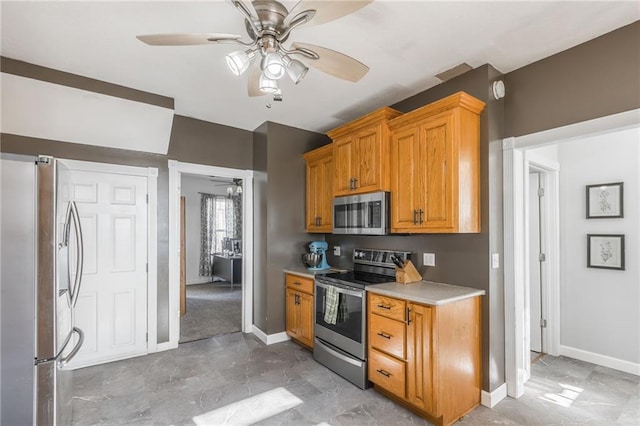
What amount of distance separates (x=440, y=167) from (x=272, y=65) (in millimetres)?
1551

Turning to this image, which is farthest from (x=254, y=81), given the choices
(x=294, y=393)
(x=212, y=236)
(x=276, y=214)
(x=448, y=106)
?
(x=212, y=236)

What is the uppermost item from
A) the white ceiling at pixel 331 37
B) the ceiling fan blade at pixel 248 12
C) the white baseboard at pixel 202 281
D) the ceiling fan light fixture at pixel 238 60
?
the white ceiling at pixel 331 37

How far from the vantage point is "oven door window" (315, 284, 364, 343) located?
283 cm

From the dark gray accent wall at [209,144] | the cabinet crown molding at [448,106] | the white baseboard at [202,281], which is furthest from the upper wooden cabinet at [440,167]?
the white baseboard at [202,281]

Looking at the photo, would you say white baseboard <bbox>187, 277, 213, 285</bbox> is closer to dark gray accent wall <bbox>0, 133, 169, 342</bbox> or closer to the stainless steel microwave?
dark gray accent wall <bbox>0, 133, 169, 342</bbox>

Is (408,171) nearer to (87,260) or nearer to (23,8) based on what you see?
(23,8)

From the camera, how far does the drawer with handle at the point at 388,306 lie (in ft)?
8.00

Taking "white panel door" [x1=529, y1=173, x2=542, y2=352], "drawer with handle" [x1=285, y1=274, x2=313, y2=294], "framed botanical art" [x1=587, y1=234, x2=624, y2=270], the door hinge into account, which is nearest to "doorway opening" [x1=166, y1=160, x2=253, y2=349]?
"drawer with handle" [x1=285, y1=274, x2=313, y2=294]

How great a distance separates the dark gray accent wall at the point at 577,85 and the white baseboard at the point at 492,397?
2114 mm

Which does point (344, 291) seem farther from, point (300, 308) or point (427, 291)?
point (300, 308)

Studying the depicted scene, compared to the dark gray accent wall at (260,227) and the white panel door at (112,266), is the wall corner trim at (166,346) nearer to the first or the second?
the white panel door at (112,266)

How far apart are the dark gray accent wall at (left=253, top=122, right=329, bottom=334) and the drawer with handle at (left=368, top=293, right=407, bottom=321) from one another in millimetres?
1621

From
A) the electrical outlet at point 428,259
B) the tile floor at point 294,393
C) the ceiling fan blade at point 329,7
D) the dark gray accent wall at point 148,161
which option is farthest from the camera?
the dark gray accent wall at point 148,161

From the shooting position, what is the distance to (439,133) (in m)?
2.56
